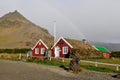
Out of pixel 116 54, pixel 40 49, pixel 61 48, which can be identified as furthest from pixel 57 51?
pixel 116 54

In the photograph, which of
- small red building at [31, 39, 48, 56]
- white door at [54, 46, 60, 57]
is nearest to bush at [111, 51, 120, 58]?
small red building at [31, 39, 48, 56]

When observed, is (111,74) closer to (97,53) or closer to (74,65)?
(74,65)

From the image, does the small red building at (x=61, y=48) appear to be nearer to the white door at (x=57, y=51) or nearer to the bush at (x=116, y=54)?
the white door at (x=57, y=51)

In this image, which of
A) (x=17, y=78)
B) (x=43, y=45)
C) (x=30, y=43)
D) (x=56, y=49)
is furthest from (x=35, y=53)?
(x=30, y=43)

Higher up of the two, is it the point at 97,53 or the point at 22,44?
the point at 22,44

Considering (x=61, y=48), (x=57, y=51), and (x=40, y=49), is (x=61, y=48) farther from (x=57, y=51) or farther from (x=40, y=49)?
(x=40, y=49)

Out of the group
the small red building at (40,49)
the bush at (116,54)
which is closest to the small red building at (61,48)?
the small red building at (40,49)

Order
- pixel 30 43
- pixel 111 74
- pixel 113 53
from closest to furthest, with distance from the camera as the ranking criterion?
pixel 111 74
pixel 113 53
pixel 30 43

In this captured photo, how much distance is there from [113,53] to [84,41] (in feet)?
49.5

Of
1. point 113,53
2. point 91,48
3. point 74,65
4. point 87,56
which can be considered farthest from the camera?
point 113,53

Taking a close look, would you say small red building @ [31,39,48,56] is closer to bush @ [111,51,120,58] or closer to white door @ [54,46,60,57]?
white door @ [54,46,60,57]

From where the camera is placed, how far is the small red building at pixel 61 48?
2424 inches

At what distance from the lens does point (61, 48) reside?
62906 millimetres

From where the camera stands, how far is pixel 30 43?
17888 centimetres
